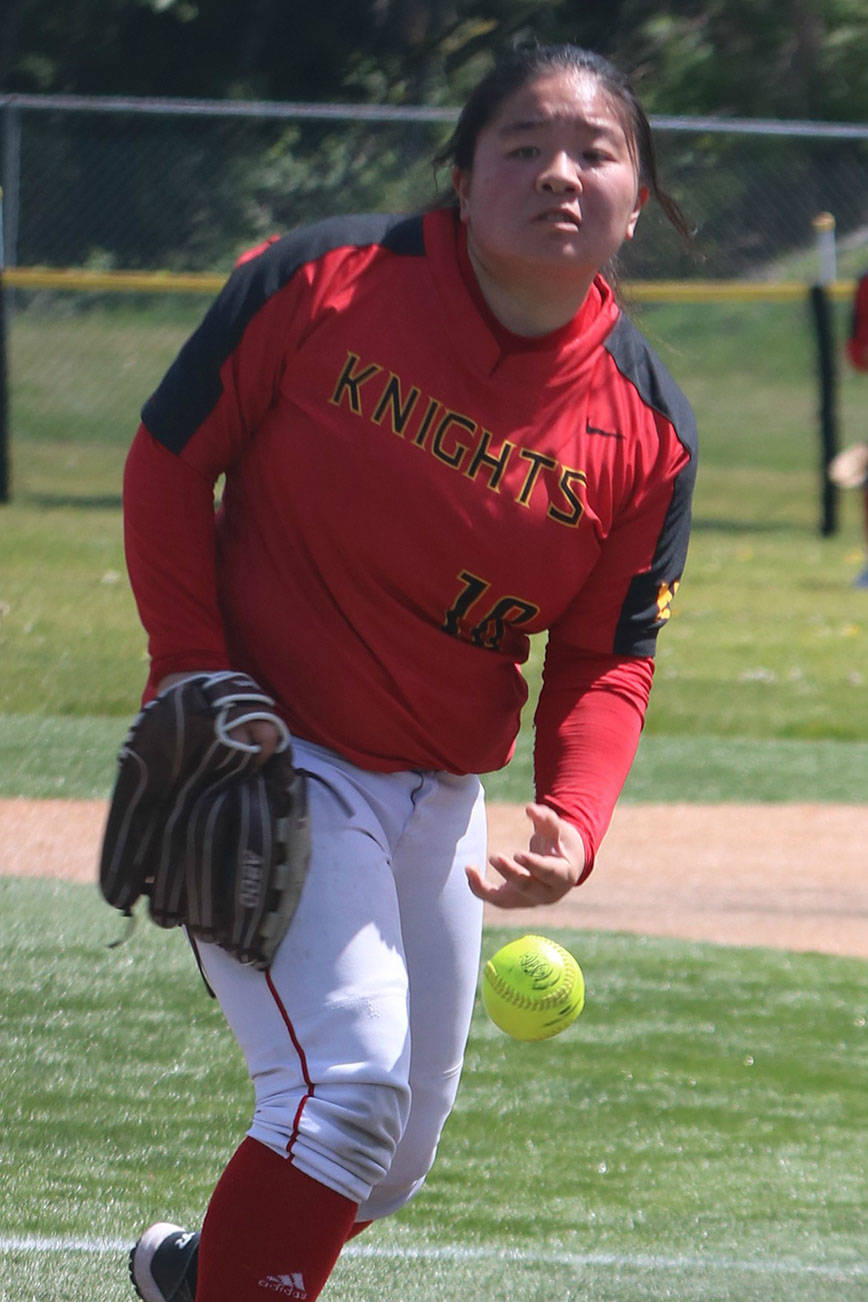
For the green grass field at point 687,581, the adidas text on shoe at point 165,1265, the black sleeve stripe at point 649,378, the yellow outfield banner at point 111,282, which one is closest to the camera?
the black sleeve stripe at point 649,378

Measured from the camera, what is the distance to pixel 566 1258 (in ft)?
11.4

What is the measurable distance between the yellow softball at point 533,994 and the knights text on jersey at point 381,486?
67 centimetres

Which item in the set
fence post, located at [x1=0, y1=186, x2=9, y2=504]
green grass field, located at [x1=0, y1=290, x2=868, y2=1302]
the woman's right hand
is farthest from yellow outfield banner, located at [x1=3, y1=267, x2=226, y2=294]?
the woman's right hand

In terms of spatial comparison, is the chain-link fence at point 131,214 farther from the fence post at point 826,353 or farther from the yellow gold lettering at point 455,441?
the yellow gold lettering at point 455,441

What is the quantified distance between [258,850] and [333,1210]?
454mm

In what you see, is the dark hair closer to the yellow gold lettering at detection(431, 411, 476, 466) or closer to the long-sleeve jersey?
the long-sleeve jersey

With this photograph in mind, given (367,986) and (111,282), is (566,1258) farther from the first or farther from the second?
(111,282)

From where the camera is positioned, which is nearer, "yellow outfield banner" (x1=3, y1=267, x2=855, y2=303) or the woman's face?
the woman's face

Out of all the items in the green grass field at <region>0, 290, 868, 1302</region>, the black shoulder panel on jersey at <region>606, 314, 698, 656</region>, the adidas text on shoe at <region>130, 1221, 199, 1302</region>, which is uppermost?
the black shoulder panel on jersey at <region>606, 314, 698, 656</region>

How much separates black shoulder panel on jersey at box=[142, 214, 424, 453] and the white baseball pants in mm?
475

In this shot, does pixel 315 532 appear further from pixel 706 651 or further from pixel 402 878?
pixel 706 651

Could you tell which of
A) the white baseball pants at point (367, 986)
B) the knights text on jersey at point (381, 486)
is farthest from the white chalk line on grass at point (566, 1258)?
the knights text on jersey at point (381, 486)

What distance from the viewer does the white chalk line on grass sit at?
3.40 meters

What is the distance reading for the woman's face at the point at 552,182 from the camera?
2.50 m
